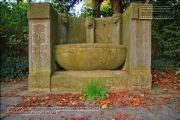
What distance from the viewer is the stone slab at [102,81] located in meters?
2.93

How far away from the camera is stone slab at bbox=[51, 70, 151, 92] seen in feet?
9.60

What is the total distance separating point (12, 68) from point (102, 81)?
2.83m

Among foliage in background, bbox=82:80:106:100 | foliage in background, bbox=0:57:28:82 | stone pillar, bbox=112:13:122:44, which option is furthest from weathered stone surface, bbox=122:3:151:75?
foliage in background, bbox=0:57:28:82

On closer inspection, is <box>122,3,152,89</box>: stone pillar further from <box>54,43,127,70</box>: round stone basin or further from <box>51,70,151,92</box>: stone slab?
<box>54,43,127,70</box>: round stone basin

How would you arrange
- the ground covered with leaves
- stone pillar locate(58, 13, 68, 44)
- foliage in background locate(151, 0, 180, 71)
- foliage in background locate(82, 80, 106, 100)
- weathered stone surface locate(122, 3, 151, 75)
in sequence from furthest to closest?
foliage in background locate(151, 0, 180, 71) < stone pillar locate(58, 13, 68, 44) < weathered stone surface locate(122, 3, 151, 75) < foliage in background locate(82, 80, 106, 100) < the ground covered with leaves

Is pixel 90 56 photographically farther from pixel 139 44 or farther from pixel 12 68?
pixel 12 68

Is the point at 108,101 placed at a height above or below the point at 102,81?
below

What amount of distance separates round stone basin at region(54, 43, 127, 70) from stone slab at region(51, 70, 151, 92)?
0.22 metres

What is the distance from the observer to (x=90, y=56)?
297cm

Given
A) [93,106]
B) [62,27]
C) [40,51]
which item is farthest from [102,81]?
[62,27]

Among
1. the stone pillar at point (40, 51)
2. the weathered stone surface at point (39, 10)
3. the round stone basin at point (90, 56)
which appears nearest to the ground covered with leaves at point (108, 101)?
the stone pillar at point (40, 51)

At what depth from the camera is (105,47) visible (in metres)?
2.97

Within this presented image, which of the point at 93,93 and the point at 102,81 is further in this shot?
the point at 102,81

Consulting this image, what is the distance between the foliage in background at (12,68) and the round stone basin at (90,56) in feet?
5.95
